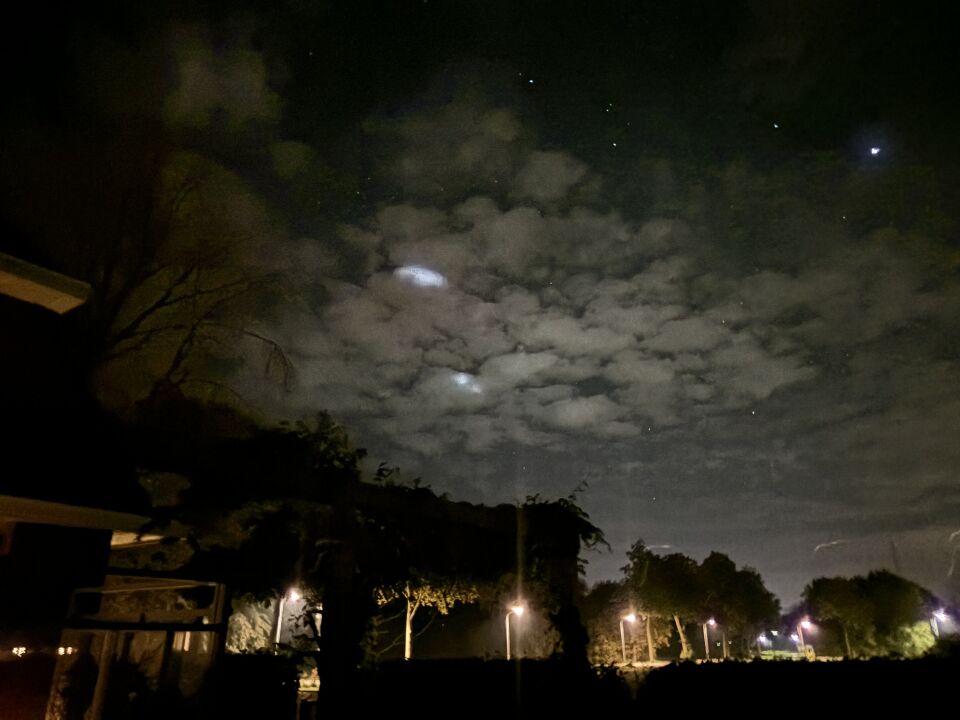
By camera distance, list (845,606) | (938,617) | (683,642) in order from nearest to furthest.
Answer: (683,642) → (845,606) → (938,617)

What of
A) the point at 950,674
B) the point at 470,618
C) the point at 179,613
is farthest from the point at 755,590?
the point at 179,613

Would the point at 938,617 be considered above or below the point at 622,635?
above

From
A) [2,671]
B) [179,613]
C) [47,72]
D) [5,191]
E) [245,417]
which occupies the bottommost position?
[2,671]

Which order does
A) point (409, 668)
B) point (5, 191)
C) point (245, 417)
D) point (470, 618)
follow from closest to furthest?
point (409, 668) → point (5, 191) → point (245, 417) → point (470, 618)

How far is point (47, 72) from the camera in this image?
1091cm

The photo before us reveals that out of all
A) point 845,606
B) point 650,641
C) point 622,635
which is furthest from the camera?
point 845,606

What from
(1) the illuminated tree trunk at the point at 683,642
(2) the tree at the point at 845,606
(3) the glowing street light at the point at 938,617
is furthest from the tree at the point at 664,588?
(3) the glowing street light at the point at 938,617

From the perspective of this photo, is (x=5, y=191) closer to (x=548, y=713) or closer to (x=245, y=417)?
(x=245, y=417)

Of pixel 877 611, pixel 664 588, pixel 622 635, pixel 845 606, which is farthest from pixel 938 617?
pixel 622 635

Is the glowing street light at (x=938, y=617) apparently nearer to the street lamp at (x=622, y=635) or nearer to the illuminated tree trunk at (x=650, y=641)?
the illuminated tree trunk at (x=650, y=641)

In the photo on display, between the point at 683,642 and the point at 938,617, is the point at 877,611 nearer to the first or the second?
the point at 938,617

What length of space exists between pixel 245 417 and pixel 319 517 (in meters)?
6.31

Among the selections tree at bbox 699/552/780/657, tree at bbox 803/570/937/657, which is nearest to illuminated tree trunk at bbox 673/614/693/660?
tree at bbox 699/552/780/657

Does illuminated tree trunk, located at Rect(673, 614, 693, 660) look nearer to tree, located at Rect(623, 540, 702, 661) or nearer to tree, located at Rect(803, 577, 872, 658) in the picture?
tree, located at Rect(623, 540, 702, 661)
